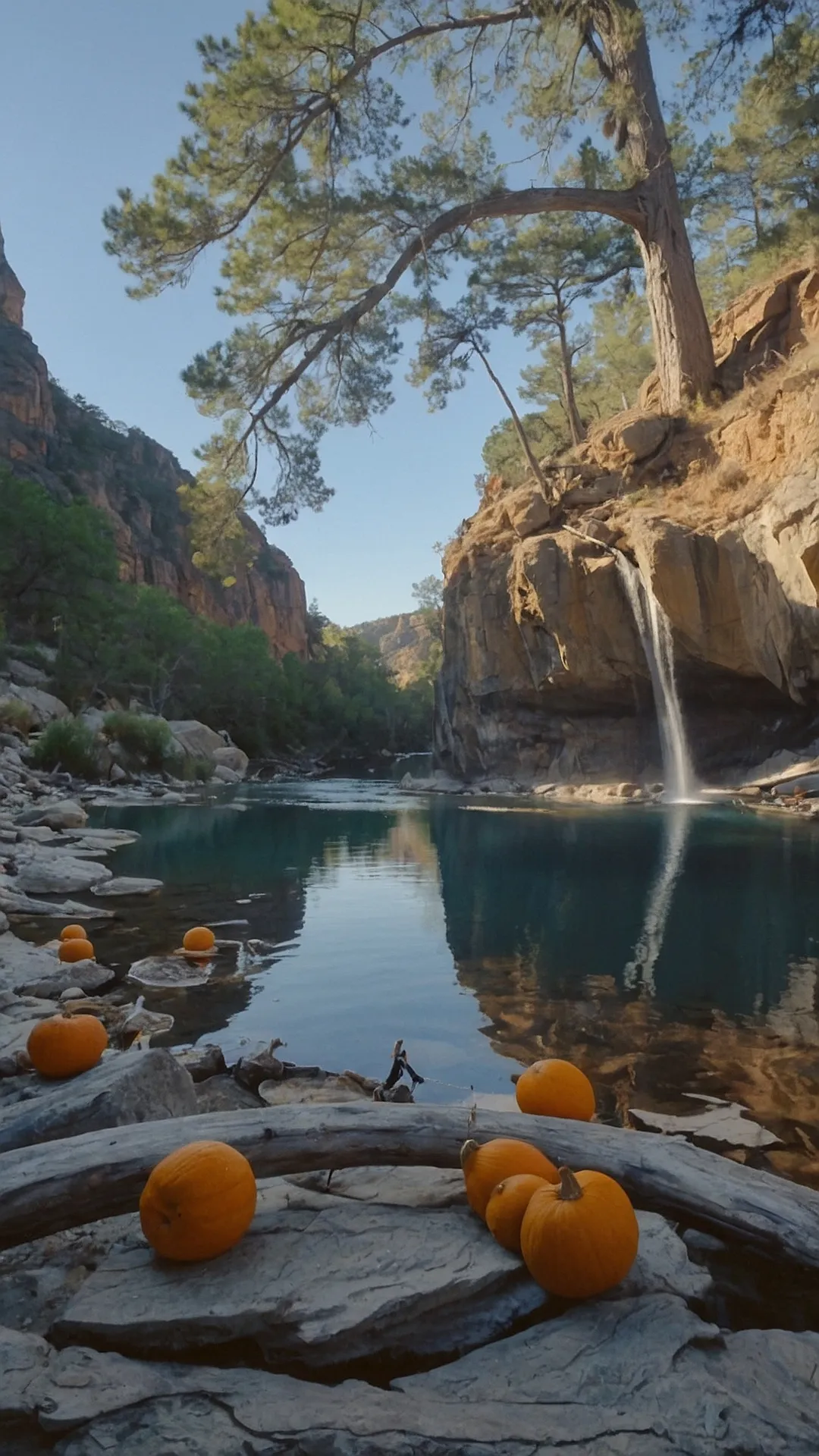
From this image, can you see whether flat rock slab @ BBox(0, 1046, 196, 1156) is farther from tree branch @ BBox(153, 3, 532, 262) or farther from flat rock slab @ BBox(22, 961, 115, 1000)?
tree branch @ BBox(153, 3, 532, 262)

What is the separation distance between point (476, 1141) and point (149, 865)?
806 centimetres

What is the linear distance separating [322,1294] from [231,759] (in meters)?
30.8

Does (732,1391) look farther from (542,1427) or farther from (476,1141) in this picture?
(476,1141)

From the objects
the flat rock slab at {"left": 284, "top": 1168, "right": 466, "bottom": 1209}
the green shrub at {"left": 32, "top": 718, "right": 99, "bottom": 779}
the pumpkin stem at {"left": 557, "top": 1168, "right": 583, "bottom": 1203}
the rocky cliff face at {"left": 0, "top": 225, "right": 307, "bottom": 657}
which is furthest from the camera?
the rocky cliff face at {"left": 0, "top": 225, "right": 307, "bottom": 657}

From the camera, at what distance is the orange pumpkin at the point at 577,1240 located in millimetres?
1658

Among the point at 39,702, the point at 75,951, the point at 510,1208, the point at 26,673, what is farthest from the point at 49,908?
the point at 26,673

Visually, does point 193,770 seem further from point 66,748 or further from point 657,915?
point 657,915

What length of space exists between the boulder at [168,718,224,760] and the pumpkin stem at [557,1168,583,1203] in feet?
85.1

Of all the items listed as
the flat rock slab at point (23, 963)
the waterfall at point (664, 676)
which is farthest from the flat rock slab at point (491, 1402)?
the waterfall at point (664, 676)

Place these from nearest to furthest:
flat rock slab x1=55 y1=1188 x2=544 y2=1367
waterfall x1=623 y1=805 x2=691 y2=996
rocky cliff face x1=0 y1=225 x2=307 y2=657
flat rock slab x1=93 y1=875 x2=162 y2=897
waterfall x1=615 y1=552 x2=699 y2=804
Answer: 1. flat rock slab x1=55 y1=1188 x2=544 y2=1367
2. waterfall x1=623 y1=805 x2=691 y2=996
3. flat rock slab x1=93 y1=875 x2=162 y2=897
4. waterfall x1=615 y1=552 x2=699 y2=804
5. rocky cliff face x1=0 y1=225 x2=307 y2=657

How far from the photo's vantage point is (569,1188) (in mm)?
1709

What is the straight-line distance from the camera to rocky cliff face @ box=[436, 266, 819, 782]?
1792 centimetres

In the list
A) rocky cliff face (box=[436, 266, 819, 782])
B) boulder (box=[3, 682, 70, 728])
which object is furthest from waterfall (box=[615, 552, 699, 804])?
boulder (box=[3, 682, 70, 728])

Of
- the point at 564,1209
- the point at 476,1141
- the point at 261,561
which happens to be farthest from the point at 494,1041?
the point at 261,561
